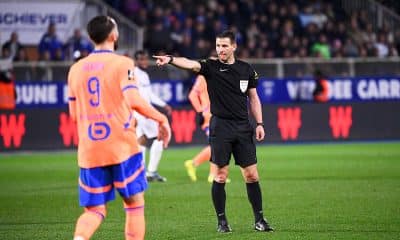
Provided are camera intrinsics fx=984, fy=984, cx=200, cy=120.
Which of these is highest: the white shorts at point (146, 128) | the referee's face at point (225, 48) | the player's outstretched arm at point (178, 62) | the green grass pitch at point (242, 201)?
the referee's face at point (225, 48)

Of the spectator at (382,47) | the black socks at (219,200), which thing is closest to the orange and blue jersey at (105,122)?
the black socks at (219,200)

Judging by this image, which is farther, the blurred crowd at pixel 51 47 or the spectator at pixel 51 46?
the spectator at pixel 51 46

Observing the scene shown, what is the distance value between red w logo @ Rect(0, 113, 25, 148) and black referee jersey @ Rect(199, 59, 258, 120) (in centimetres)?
1417

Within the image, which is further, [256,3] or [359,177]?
[256,3]

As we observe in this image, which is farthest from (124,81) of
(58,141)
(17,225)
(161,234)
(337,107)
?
(337,107)

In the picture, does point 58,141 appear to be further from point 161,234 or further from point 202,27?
point 161,234

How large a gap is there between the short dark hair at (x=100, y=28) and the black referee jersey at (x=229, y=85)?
3140 mm

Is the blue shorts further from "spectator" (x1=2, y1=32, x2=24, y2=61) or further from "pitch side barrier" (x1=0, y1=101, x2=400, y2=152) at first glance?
"spectator" (x1=2, y1=32, x2=24, y2=61)

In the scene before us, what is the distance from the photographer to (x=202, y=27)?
3012 centimetres

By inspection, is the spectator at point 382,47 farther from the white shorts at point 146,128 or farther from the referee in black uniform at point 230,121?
the referee in black uniform at point 230,121

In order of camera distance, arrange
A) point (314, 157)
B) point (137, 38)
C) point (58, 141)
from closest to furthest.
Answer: point (314, 157), point (58, 141), point (137, 38)

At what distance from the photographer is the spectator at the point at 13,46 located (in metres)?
26.6

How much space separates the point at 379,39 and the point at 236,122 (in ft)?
72.8

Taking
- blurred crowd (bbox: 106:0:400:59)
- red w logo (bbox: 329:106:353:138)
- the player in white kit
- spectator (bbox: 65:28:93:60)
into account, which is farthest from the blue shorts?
blurred crowd (bbox: 106:0:400:59)
